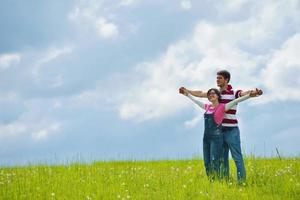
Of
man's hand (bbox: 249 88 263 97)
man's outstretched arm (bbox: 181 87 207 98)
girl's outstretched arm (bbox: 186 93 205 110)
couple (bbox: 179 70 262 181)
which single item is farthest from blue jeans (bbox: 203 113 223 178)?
man's hand (bbox: 249 88 263 97)

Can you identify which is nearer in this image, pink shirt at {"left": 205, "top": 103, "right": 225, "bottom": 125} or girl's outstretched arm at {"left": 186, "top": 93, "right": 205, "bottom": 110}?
pink shirt at {"left": 205, "top": 103, "right": 225, "bottom": 125}

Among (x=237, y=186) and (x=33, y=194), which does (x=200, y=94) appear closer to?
(x=237, y=186)

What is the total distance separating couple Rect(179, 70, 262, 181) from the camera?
42.7ft

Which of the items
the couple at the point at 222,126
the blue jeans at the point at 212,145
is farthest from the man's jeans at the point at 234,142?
the blue jeans at the point at 212,145

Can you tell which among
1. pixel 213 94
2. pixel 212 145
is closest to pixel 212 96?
pixel 213 94

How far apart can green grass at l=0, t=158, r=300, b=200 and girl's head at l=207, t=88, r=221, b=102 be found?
2144 mm

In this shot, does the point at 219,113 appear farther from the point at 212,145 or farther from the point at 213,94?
the point at 212,145

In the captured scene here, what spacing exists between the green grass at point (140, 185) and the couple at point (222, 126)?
1.89 feet

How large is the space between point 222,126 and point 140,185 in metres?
2.62

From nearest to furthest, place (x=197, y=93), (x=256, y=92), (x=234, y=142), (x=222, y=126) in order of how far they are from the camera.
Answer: (x=256, y=92), (x=234, y=142), (x=222, y=126), (x=197, y=93)

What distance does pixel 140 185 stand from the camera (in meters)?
13.3

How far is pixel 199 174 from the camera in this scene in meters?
15.2

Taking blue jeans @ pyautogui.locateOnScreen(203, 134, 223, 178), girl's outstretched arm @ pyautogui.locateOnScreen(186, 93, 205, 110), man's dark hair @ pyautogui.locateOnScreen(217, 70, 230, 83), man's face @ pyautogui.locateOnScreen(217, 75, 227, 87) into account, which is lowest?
blue jeans @ pyautogui.locateOnScreen(203, 134, 223, 178)

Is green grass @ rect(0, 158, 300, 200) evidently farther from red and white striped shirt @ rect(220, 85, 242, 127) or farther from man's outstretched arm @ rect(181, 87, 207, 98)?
man's outstretched arm @ rect(181, 87, 207, 98)
